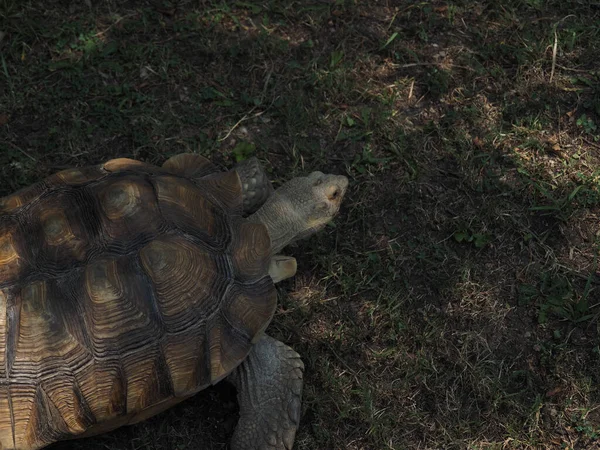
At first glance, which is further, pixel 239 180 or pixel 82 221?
pixel 239 180

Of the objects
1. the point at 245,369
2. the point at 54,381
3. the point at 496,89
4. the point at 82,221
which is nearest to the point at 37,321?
the point at 54,381

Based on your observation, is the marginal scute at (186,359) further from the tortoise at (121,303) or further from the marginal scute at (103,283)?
the marginal scute at (103,283)

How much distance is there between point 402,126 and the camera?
4039 millimetres

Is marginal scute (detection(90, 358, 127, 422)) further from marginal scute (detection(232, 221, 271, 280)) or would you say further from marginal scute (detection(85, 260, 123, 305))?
marginal scute (detection(232, 221, 271, 280))

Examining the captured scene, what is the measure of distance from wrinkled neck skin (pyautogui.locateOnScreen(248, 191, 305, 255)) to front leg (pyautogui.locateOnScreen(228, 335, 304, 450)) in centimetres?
50

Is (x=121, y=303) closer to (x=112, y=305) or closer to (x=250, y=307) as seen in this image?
(x=112, y=305)

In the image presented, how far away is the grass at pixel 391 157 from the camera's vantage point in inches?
131

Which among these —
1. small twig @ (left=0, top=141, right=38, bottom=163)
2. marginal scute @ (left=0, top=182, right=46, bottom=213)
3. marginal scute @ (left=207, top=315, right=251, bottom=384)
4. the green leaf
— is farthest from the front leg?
the green leaf

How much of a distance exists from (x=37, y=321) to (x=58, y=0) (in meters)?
2.53

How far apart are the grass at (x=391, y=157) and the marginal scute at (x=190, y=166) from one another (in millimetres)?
427

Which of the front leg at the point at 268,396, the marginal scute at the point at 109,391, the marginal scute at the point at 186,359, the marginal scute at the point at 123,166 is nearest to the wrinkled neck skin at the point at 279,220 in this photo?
the front leg at the point at 268,396

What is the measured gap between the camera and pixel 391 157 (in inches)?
155

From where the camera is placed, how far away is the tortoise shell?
2.70 metres

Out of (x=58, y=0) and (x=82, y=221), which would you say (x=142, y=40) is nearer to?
(x=58, y=0)
